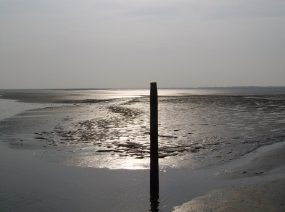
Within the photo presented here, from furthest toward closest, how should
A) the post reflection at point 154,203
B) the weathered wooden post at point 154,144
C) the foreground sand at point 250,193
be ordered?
the weathered wooden post at point 154,144, the post reflection at point 154,203, the foreground sand at point 250,193

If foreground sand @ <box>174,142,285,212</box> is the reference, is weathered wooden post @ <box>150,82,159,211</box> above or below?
above

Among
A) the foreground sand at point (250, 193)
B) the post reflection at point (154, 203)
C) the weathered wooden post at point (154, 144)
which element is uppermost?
the weathered wooden post at point (154, 144)

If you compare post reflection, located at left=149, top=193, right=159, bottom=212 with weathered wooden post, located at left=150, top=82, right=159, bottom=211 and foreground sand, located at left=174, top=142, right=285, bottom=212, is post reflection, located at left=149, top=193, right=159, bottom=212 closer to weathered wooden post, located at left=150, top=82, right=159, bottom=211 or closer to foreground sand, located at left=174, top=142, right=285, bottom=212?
weathered wooden post, located at left=150, top=82, right=159, bottom=211

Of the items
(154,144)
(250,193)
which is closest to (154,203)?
(154,144)

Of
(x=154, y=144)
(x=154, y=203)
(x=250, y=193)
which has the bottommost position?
(x=154, y=203)

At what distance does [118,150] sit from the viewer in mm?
17938

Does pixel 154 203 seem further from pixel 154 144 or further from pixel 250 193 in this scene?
pixel 250 193

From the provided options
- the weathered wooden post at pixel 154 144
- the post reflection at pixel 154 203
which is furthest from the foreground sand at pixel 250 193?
the weathered wooden post at pixel 154 144

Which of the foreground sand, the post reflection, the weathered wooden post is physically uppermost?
the weathered wooden post

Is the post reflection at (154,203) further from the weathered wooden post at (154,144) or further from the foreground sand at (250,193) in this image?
the foreground sand at (250,193)

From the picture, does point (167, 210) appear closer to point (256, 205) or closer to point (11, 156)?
point (256, 205)

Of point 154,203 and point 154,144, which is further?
point 154,144

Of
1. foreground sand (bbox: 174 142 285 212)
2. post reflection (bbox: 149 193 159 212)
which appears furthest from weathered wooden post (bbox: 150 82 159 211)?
foreground sand (bbox: 174 142 285 212)

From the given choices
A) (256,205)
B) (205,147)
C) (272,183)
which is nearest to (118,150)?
(205,147)
